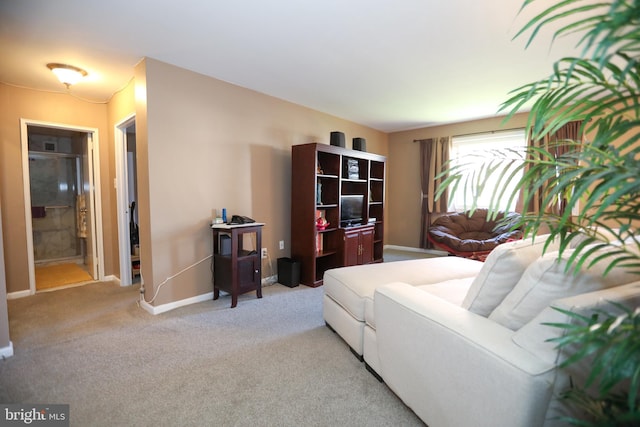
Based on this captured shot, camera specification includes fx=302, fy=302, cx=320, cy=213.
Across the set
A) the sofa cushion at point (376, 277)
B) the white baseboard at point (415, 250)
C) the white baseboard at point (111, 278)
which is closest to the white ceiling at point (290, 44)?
the sofa cushion at point (376, 277)

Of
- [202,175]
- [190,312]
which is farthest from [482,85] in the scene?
[190,312]

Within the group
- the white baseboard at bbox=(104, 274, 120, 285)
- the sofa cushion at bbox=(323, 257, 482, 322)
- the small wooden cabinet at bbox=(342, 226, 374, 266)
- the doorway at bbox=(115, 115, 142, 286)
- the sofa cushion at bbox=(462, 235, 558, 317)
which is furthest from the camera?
the small wooden cabinet at bbox=(342, 226, 374, 266)

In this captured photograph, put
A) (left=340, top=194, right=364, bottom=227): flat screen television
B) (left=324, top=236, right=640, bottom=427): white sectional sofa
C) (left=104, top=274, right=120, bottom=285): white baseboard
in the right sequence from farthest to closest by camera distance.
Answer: (left=340, top=194, right=364, bottom=227): flat screen television
(left=104, top=274, right=120, bottom=285): white baseboard
(left=324, top=236, right=640, bottom=427): white sectional sofa

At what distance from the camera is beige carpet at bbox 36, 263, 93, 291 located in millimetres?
3766

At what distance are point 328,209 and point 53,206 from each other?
4808mm

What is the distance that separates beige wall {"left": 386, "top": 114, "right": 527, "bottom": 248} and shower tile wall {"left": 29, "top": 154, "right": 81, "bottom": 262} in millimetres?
5824

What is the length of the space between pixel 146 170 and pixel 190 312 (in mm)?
1384

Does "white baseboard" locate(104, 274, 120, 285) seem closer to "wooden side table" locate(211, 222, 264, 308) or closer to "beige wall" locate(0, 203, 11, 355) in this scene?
"wooden side table" locate(211, 222, 264, 308)

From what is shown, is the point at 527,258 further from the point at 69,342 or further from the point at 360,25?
the point at 69,342

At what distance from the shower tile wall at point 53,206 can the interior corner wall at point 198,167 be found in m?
3.54

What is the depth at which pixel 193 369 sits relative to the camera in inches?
76.7

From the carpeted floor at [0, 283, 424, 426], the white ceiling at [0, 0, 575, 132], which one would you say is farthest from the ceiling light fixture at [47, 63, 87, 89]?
the carpeted floor at [0, 283, 424, 426]

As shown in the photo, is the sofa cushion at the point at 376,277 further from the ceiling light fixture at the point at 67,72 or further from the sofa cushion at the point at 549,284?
the ceiling light fixture at the point at 67,72

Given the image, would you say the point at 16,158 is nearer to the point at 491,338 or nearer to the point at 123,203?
the point at 123,203
